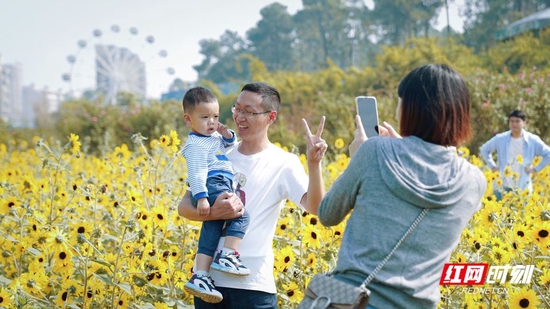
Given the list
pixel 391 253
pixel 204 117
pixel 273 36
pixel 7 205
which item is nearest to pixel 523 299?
pixel 391 253

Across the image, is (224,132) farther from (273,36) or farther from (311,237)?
(273,36)

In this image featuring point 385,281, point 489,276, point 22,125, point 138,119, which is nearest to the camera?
point 385,281

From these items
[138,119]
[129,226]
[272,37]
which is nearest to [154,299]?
[129,226]

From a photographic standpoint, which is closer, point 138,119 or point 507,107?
point 507,107

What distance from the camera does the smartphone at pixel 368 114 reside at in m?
1.83

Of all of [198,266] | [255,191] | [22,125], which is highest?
[255,191]

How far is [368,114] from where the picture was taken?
1849 millimetres

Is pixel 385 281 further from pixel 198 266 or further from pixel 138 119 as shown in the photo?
pixel 138 119

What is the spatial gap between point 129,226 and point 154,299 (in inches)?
16.6

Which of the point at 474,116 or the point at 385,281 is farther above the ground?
the point at 385,281

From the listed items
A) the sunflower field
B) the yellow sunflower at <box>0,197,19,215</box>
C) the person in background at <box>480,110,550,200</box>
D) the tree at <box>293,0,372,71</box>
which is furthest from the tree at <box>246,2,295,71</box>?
the sunflower field

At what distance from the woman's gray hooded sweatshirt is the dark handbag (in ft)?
0.04

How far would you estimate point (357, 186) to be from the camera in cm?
152

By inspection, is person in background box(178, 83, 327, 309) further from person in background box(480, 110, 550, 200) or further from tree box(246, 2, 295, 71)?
tree box(246, 2, 295, 71)
